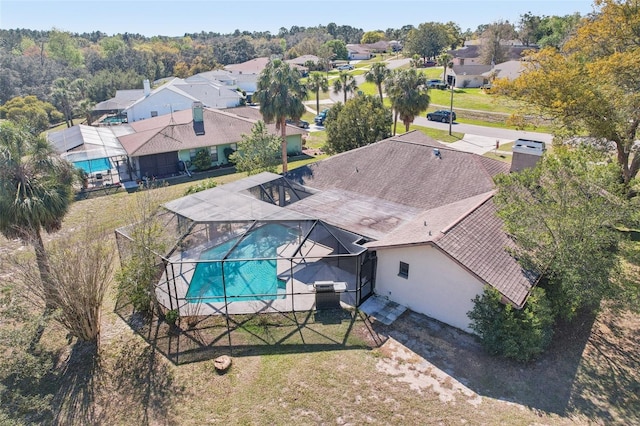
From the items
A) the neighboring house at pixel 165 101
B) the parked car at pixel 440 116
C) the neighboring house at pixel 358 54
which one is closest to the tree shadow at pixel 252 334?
the parked car at pixel 440 116

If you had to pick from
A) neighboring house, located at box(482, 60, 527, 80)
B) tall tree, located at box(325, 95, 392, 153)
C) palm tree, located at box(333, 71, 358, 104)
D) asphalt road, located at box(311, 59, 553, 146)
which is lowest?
asphalt road, located at box(311, 59, 553, 146)

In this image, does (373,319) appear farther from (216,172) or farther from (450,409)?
(216,172)

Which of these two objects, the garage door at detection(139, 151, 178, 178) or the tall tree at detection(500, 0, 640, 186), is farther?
the garage door at detection(139, 151, 178, 178)

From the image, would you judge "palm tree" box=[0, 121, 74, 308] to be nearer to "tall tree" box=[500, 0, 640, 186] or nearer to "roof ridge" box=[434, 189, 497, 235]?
"roof ridge" box=[434, 189, 497, 235]

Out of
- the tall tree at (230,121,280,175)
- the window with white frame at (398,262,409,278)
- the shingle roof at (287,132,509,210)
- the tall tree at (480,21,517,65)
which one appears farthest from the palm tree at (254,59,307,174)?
the tall tree at (480,21,517,65)

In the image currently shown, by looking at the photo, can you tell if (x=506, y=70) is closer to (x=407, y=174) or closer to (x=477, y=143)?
(x=477, y=143)

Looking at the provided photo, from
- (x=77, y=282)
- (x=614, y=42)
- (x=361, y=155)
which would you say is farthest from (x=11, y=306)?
(x=614, y=42)

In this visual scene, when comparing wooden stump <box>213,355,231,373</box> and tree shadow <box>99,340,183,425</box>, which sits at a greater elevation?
wooden stump <box>213,355,231,373</box>
